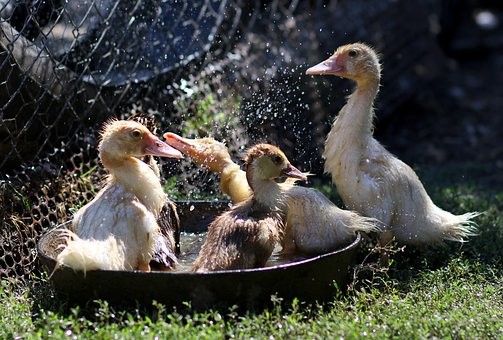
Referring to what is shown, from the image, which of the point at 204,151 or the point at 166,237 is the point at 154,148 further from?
the point at 204,151

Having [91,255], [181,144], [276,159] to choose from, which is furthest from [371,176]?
[91,255]

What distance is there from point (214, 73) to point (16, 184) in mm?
2570

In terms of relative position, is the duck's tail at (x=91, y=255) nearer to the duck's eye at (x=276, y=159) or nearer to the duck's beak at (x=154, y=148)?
the duck's beak at (x=154, y=148)

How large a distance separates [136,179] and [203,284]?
98 centimetres

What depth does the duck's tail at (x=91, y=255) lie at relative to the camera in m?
4.13

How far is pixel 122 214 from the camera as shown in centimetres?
460

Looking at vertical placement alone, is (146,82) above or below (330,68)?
below

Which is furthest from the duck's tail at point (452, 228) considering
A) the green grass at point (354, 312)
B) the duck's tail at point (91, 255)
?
the duck's tail at point (91, 255)

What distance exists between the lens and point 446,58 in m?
12.4

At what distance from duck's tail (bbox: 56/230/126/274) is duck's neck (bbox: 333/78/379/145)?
1.83 m

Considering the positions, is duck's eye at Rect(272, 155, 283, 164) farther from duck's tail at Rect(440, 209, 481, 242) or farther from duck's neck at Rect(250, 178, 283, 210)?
duck's tail at Rect(440, 209, 481, 242)

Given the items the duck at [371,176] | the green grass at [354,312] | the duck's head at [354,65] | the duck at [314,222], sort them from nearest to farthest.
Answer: the green grass at [354,312], the duck at [314,222], the duck at [371,176], the duck's head at [354,65]

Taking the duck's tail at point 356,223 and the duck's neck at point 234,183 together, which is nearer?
the duck's tail at point 356,223

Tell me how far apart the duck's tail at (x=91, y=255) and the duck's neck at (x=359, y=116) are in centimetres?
183
